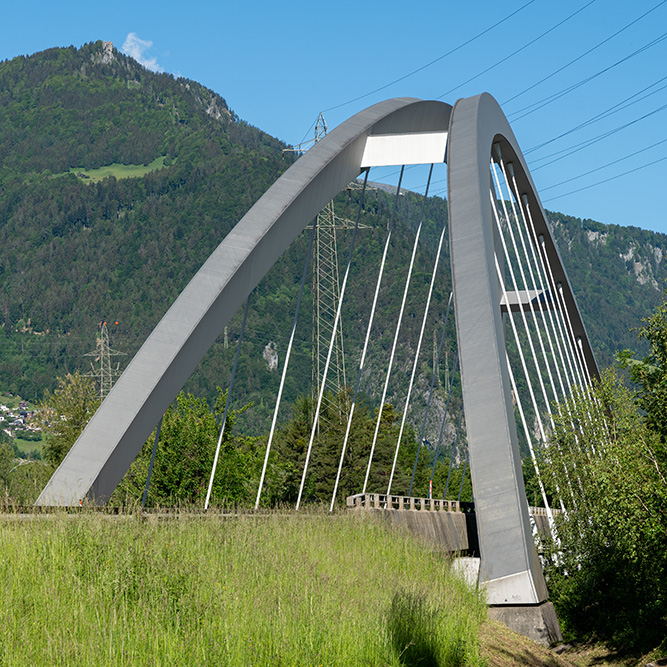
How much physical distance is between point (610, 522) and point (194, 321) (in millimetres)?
6988

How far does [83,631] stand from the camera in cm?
609

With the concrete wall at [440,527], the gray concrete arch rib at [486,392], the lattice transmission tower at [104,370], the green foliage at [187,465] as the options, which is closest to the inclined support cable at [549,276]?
the concrete wall at [440,527]

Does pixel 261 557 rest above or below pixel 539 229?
below

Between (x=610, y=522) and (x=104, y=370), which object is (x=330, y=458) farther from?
(x=610, y=522)

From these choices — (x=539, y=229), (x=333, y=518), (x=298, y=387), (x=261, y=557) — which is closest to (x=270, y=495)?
(x=539, y=229)

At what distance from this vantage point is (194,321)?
11.1 m

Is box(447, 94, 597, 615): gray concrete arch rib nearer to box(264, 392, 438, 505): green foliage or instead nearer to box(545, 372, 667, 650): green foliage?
box(545, 372, 667, 650): green foliage

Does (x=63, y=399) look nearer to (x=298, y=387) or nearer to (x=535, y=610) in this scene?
(x=535, y=610)

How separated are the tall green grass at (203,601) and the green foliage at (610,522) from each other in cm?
371

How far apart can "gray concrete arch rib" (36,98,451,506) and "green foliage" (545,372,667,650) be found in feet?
20.1

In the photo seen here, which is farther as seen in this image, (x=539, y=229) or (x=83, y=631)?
(x=539, y=229)

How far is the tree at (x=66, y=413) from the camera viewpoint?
41.4 metres

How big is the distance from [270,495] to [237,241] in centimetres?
2972

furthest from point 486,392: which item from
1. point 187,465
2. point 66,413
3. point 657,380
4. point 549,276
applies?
point 66,413
